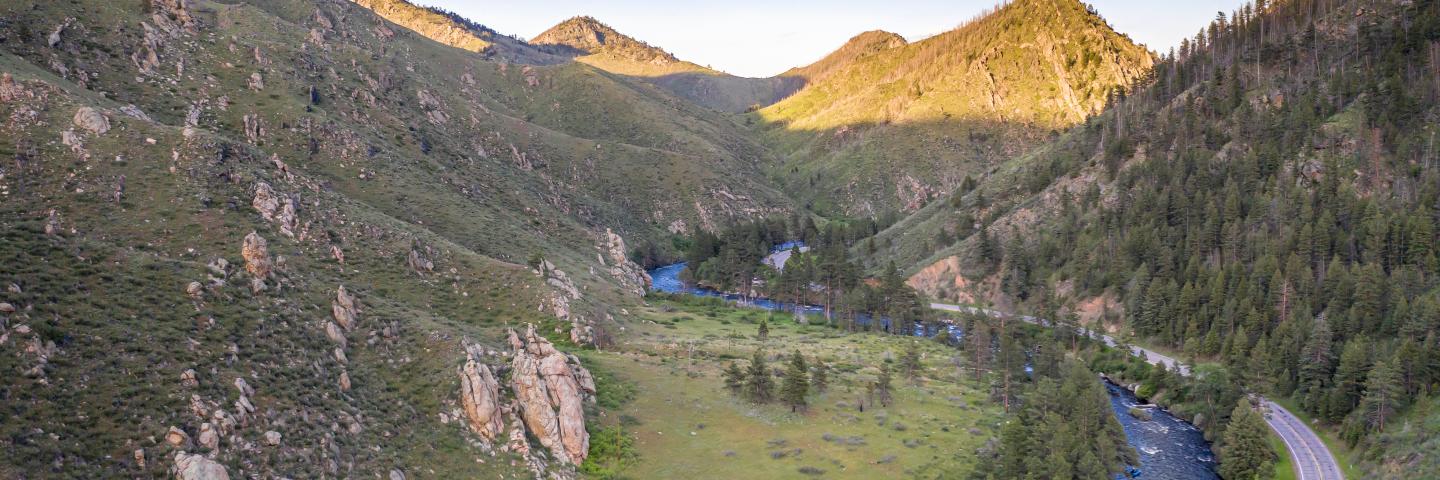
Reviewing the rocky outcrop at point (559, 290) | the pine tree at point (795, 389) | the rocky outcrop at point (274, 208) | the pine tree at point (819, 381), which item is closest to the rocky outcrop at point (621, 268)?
the rocky outcrop at point (559, 290)

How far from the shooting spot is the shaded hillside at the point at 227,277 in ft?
159

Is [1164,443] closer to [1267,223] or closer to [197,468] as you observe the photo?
[1267,223]

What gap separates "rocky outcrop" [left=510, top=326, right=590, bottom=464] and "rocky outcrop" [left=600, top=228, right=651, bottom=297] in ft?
249

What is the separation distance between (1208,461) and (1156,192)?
257 feet

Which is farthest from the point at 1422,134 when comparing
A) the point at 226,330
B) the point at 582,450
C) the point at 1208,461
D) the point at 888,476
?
the point at 226,330

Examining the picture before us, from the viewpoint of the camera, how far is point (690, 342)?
4466 inches

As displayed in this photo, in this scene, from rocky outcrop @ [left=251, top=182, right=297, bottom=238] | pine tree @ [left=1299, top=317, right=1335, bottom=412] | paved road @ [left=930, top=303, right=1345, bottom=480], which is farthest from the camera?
pine tree @ [left=1299, top=317, right=1335, bottom=412]

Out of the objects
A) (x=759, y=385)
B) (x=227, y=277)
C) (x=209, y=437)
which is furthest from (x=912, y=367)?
(x=209, y=437)

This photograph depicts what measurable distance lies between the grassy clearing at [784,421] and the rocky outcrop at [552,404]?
514cm

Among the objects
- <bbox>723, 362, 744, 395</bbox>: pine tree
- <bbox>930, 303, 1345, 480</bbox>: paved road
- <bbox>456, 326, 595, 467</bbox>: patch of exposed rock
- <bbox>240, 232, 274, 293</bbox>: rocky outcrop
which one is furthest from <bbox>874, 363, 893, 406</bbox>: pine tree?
<bbox>240, 232, 274, 293</bbox>: rocky outcrop

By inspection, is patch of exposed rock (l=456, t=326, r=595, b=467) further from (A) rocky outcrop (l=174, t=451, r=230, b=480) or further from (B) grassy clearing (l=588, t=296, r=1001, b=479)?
(A) rocky outcrop (l=174, t=451, r=230, b=480)

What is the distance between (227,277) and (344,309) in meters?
9.38

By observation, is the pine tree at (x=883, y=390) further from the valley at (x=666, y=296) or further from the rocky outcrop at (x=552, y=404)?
the rocky outcrop at (x=552, y=404)

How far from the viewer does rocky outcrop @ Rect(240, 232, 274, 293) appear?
70.0 metres
